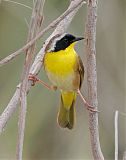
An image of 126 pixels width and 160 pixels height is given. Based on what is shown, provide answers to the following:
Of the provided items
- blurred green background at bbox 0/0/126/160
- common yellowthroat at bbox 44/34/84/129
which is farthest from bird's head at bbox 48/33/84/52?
blurred green background at bbox 0/0/126/160

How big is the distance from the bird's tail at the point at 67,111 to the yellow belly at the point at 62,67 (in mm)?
102

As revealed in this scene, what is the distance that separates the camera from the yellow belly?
8.97ft

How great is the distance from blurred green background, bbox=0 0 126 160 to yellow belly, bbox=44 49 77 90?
56 centimetres

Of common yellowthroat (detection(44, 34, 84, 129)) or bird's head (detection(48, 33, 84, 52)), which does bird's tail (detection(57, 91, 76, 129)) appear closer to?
common yellowthroat (detection(44, 34, 84, 129))

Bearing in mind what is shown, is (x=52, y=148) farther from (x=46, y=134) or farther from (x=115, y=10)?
(x=115, y=10)

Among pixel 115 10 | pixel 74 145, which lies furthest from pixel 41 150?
pixel 115 10

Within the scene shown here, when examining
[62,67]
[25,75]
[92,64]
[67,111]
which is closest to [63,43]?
[62,67]

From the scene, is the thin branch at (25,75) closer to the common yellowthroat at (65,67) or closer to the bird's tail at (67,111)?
the common yellowthroat at (65,67)

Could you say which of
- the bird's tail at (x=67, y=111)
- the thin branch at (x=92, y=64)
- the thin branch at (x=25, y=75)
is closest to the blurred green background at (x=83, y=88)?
the bird's tail at (x=67, y=111)

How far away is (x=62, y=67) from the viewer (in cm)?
274

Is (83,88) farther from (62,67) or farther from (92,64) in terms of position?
(92,64)

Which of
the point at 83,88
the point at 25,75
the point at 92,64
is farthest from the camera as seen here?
the point at 83,88

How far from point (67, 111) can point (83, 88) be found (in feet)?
1.85

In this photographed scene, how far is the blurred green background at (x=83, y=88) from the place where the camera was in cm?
336
